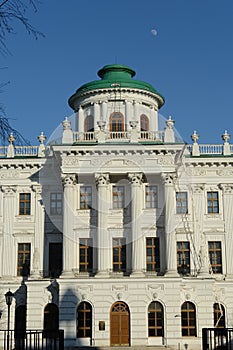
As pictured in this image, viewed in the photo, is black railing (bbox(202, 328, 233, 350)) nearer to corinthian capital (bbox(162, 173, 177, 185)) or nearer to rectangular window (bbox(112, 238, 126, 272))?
rectangular window (bbox(112, 238, 126, 272))

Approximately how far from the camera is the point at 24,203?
41.2m

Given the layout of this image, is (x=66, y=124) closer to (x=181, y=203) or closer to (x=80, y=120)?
(x=80, y=120)

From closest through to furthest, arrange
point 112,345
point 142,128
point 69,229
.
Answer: point 112,345 → point 69,229 → point 142,128

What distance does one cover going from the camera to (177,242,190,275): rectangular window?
3912cm

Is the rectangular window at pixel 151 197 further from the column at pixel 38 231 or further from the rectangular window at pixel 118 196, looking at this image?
the column at pixel 38 231

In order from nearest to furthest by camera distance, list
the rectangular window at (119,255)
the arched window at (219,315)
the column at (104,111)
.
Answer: the arched window at (219,315) → the rectangular window at (119,255) → the column at (104,111)

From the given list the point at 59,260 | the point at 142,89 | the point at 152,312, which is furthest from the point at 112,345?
the point at 142,89

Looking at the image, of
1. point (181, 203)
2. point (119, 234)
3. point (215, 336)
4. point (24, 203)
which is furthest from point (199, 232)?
point (215, 336)

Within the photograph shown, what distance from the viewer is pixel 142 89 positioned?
44.2 metres

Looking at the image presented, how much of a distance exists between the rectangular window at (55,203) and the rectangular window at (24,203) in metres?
1.65

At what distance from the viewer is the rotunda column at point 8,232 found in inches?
1559

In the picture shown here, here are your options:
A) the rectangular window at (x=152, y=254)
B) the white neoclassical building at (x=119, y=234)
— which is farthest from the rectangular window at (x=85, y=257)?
the rectangular window at (x=152, y=254)

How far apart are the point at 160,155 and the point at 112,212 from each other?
197 inches

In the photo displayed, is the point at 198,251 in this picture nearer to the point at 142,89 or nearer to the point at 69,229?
the point at 69,229
